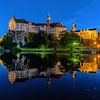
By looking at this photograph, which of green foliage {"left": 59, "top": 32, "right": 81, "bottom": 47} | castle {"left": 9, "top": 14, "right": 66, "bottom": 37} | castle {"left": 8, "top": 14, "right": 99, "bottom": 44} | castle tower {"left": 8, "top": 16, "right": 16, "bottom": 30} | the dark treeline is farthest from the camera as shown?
castle {"left": 9, "top": 14, "right": 66, "bottom": 37}

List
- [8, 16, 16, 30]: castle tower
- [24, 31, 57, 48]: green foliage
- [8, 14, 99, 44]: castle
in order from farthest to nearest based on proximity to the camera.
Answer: [8, 16, 16, 30]: castle tower → [8, 14, 99, 44]: castle → [24, 31, 57, 48]: green foliage

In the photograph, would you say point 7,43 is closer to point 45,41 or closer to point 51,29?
point 45,41

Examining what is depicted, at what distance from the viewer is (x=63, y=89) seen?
57.5 feet

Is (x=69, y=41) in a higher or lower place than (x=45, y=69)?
higher

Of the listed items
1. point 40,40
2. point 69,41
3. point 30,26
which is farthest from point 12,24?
point 69,41

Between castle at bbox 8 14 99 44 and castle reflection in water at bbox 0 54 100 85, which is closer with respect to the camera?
castle reflection in water at bbox 0 54 100 85

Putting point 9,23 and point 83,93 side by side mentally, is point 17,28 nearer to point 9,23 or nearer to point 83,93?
point 9,23

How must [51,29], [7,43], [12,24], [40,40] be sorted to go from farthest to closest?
[51,29] → [12,24] → [40,40] → [7,43]

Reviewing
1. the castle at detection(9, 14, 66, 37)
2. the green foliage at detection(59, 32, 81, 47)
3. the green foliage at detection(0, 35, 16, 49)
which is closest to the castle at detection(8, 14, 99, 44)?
the castle at detection(9, 14, 66, 37)

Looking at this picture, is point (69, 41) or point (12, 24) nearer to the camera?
point (69, 41)

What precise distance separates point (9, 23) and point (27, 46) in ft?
160

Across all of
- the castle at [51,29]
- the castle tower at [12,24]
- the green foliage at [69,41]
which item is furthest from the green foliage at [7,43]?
the castle tower at [12,24]

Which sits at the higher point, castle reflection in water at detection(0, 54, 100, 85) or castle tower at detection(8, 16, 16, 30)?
castle tower at detection(8, 16, 16, 30)

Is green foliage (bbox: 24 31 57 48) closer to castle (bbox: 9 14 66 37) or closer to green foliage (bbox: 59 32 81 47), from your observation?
green foliage (bbox: 59 32 81 47)
